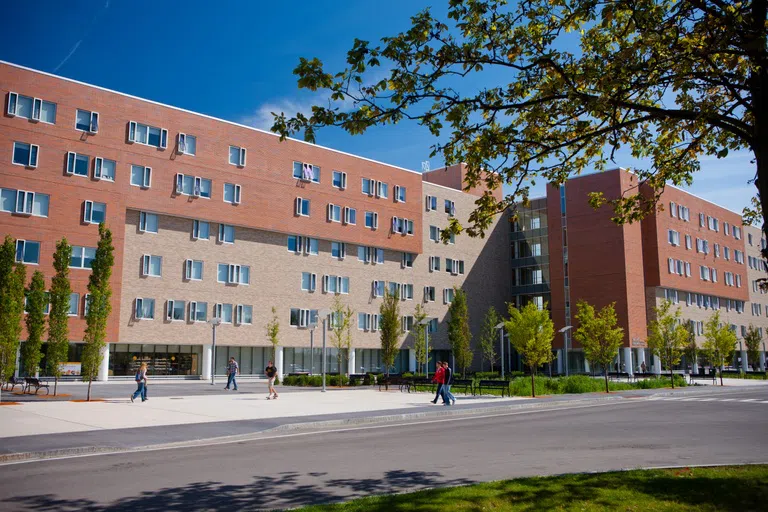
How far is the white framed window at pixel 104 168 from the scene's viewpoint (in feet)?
151

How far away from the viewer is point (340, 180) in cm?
6041

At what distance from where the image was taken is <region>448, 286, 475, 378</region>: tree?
199 feet

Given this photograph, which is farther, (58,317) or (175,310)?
(175,310)

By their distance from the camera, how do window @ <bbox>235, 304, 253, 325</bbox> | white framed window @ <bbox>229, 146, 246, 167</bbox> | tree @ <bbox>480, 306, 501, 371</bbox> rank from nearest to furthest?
window @ <bbox>235, 304, 253, 325</bbox> < white framed window @ <bbox>229, 146, 246, 167</bbox> < tree @ <bbox>480, 306, 501, 371</bbox>

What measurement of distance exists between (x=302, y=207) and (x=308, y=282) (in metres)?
6.47

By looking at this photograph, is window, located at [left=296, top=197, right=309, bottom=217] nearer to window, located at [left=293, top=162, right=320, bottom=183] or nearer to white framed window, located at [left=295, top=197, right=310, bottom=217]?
white framed window, located at [left=295, top=197, right=310, bottom=217]

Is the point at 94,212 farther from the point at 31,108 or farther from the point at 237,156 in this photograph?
the point at 237,156

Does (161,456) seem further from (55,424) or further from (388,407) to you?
(388,407)

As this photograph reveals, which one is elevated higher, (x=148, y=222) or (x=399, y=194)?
(x=399, y=194)

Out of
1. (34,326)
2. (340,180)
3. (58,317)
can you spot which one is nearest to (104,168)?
(34,326)

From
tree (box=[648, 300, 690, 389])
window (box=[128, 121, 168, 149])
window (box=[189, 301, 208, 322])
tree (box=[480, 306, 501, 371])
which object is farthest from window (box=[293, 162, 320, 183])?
tree (box=[648, 300, 690, 389])

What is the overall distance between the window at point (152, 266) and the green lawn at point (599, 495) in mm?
43372

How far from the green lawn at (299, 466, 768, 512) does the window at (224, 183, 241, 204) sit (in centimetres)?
4630

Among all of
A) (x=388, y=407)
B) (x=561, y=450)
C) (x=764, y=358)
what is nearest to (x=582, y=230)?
(x=764, y=358)
